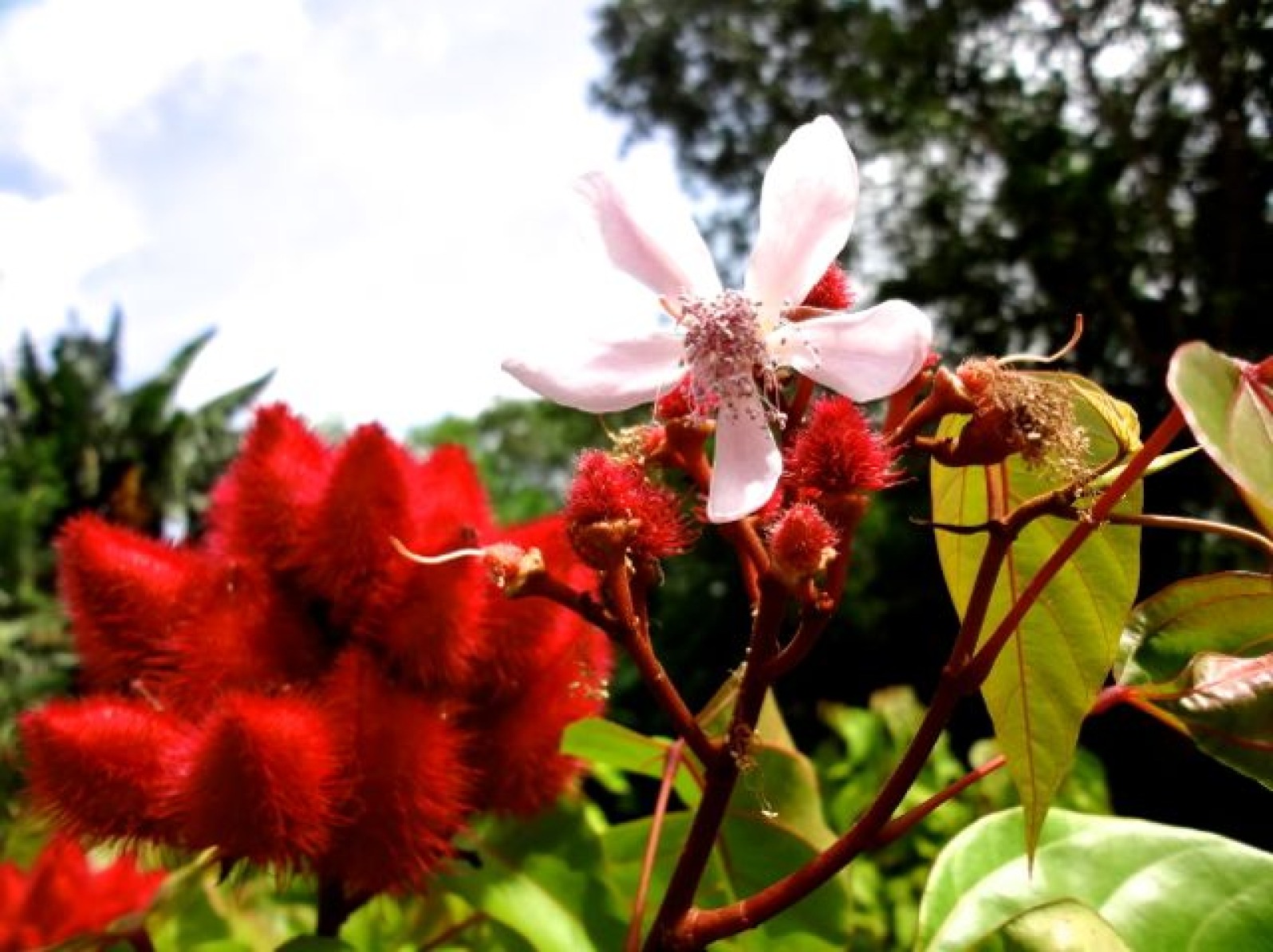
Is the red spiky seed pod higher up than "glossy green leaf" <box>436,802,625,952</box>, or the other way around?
the red spiky seed pod

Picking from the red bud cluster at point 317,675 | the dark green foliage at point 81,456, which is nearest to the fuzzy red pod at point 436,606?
the red bud cluster at point 317,675

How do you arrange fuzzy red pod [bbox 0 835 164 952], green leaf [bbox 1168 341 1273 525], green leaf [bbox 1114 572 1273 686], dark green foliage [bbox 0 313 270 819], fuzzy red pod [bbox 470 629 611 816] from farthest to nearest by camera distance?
dark green foliage [bbox 0 313 270 819] < fuzzy red pod [bbox 0 835 164 952] < fuzzy red pod [bbox 470 629 611 816] < green leaf [bbox 1114 572 1273 686] < green leaf [bbox 1168 341 1273 525]

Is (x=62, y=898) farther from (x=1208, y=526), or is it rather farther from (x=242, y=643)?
(x=1208, y=526)

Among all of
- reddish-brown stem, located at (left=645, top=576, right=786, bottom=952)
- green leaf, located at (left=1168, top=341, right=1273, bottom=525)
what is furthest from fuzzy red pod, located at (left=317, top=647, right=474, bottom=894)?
green leaf, located at (left=1168, top=341, right=1273, bottom=525)

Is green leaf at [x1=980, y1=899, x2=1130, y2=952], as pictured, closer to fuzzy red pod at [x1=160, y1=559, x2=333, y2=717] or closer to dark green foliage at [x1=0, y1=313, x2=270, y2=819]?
fuzzy red pod at [x1=160, y1=559, x2=333, y2=717]

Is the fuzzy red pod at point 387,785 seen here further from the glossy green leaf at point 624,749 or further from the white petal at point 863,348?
the white petal at point 863,348
